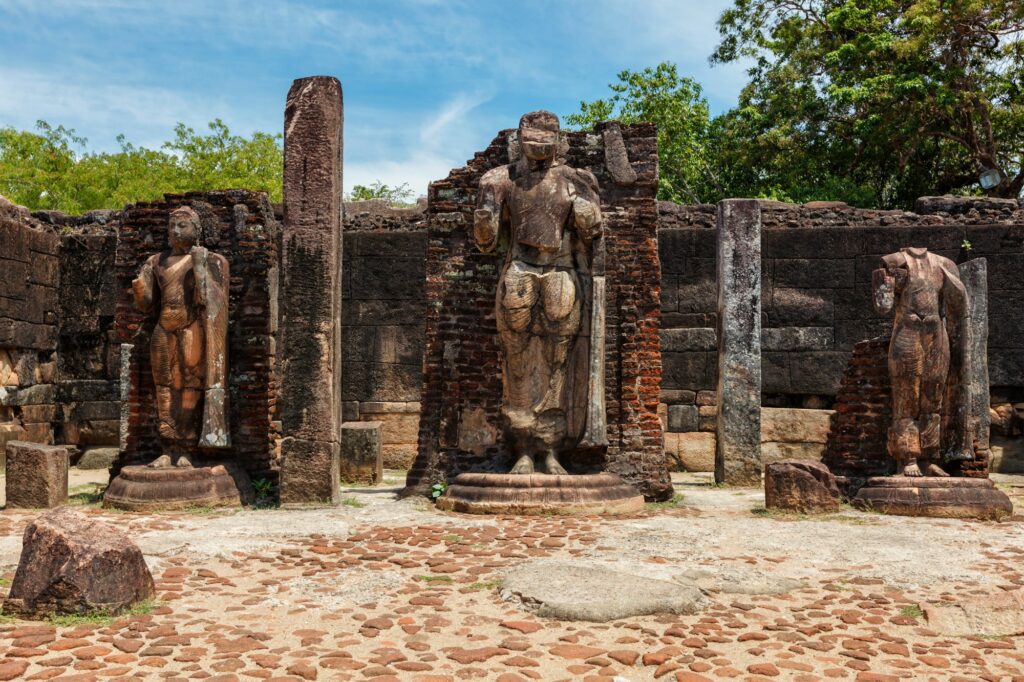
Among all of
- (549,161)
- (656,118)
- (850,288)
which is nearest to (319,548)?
(549,161)

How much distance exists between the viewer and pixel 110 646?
13.0ft

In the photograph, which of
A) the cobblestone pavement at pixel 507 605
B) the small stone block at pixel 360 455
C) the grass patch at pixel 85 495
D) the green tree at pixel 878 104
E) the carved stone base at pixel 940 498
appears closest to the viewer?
the cobblestone pavement at pixel 507 605

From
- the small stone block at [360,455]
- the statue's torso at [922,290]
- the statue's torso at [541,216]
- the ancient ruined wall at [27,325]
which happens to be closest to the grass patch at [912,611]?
the statue's torso at [922,290]

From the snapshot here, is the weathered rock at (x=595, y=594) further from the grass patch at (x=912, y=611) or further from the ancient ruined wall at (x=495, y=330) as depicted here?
the ancient ruined wall at (x=495, y=330)

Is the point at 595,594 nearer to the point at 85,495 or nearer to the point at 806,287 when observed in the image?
the point at 85,495

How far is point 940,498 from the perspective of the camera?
24.4 ft

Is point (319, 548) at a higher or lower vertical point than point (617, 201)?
lower

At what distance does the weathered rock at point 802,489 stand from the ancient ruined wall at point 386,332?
5.17 m

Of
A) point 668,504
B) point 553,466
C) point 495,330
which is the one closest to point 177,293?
point 495,330

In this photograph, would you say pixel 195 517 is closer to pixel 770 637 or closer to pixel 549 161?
pixel 549 161

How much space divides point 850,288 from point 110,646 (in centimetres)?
938

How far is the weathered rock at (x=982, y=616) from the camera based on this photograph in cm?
430

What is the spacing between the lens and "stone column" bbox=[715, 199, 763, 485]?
32.8 ft

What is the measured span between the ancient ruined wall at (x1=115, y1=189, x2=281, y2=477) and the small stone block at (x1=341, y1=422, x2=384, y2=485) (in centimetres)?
152
